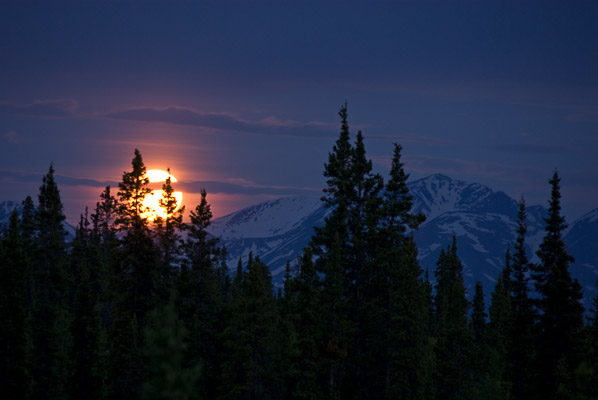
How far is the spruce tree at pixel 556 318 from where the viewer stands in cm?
4319

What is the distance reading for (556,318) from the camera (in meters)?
43.8

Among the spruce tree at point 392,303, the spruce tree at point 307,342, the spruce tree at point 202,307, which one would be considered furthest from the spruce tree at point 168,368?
the spruce tree at point 202,307

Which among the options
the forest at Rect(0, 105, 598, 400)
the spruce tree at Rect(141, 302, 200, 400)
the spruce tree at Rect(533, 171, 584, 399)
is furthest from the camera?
the forest at Rect(0, 105, 598, 400)

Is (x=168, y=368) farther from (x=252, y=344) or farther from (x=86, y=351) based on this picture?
(x=86, y=351)

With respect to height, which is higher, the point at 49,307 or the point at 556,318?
the point at 556,318

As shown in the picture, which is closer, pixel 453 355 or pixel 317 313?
pixel 317 313

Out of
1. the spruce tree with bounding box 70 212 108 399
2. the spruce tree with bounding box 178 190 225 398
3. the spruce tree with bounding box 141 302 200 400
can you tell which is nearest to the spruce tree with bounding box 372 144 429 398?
the spruce tree with bounding box 178 190 225 398

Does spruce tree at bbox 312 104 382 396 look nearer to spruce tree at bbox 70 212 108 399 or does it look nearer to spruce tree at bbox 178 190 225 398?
spruce tree at bbox 178 190 225 398

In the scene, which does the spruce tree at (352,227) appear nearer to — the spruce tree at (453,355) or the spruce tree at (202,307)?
the spruce tree at (202,307)

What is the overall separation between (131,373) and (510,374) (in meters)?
28.6

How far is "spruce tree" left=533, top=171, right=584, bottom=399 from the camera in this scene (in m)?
43.2

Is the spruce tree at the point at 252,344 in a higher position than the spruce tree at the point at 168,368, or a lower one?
lower

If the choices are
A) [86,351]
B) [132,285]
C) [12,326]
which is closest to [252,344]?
[132,285]

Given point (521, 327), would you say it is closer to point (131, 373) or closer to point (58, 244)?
point (131, 373)
